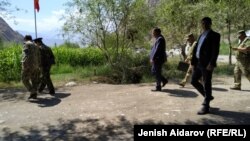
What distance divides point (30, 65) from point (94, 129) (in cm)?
370

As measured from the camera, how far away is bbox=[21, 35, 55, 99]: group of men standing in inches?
428

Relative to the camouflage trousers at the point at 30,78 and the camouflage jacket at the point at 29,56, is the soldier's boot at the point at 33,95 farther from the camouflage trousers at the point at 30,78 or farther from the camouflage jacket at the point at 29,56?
the camouflage jacket at the point at 29,56

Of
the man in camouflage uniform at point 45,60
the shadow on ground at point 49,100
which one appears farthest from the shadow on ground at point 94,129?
the man in camouflage uniform at point 45,60

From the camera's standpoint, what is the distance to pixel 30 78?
11.1 m

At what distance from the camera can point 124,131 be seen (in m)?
7.80

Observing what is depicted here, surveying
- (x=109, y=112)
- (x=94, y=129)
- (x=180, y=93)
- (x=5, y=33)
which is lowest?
(x=94, y=129)

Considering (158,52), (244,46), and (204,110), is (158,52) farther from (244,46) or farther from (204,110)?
(204,110)

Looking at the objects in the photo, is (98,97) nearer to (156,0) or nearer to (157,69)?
(157,69)

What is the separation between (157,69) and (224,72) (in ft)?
25.5

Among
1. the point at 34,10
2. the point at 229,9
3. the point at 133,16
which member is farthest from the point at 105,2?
the point at 229,9

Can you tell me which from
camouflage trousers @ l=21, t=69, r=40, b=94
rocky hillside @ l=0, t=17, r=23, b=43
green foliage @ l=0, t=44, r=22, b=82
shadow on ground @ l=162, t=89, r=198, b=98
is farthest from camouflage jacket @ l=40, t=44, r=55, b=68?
rocky hillside @ l=0, t=17, r=23, b=43

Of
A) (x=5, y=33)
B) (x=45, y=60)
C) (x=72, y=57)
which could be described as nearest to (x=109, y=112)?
(x=45, y=60)

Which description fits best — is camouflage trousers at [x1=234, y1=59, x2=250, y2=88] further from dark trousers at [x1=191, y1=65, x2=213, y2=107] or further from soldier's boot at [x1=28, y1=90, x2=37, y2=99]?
soldier's boot at [x1=28, y1=90, x2=37, y2=99]

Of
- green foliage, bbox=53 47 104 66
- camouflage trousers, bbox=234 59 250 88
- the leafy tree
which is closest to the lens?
camouflage trousers, bbox=234 59 250 88
